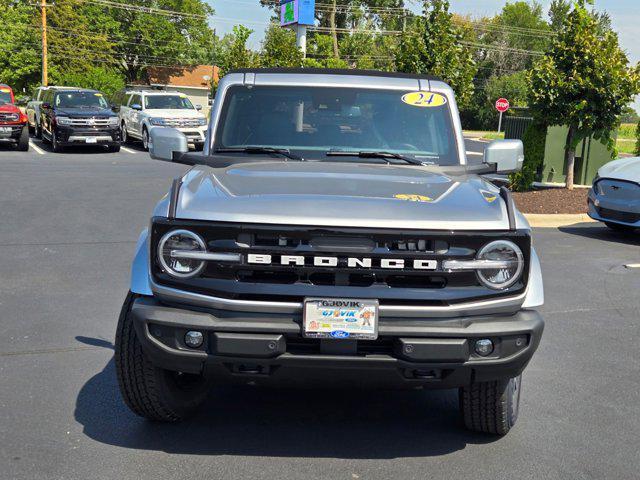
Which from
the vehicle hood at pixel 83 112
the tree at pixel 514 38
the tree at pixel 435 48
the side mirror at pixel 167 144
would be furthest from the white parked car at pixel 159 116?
the tree at pixel 514 38

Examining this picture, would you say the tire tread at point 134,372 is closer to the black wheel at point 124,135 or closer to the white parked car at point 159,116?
the white parked car at point 159,116

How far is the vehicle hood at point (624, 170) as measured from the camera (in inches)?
454

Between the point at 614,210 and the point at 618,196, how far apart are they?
7.6 inches

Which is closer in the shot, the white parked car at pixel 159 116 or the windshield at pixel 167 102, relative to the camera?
the white parked car at pixel 159 116

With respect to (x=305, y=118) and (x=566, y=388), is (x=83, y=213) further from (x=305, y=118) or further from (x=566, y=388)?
(x=566, y=388)

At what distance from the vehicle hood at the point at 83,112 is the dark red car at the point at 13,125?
103cm

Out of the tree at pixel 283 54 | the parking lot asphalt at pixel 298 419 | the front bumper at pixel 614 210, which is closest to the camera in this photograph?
the parking lot asphalt at pixel 298 419

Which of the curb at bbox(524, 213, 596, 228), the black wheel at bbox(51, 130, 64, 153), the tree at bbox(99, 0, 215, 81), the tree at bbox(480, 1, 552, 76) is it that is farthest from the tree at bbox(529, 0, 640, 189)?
the tree at bbox(480, 1, 552, 76)

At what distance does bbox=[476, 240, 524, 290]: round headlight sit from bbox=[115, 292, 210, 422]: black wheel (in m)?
1.65

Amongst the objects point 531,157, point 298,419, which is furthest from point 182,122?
point 298,419

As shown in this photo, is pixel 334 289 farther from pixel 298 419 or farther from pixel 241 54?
pixel 241 54

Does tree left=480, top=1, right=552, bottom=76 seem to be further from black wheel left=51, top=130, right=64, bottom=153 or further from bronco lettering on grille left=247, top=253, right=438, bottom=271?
bronco lettering on grille left=247, top=253, right=438, bottom=271

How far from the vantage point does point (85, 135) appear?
2478 cm

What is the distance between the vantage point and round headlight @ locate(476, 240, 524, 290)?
396 cm
